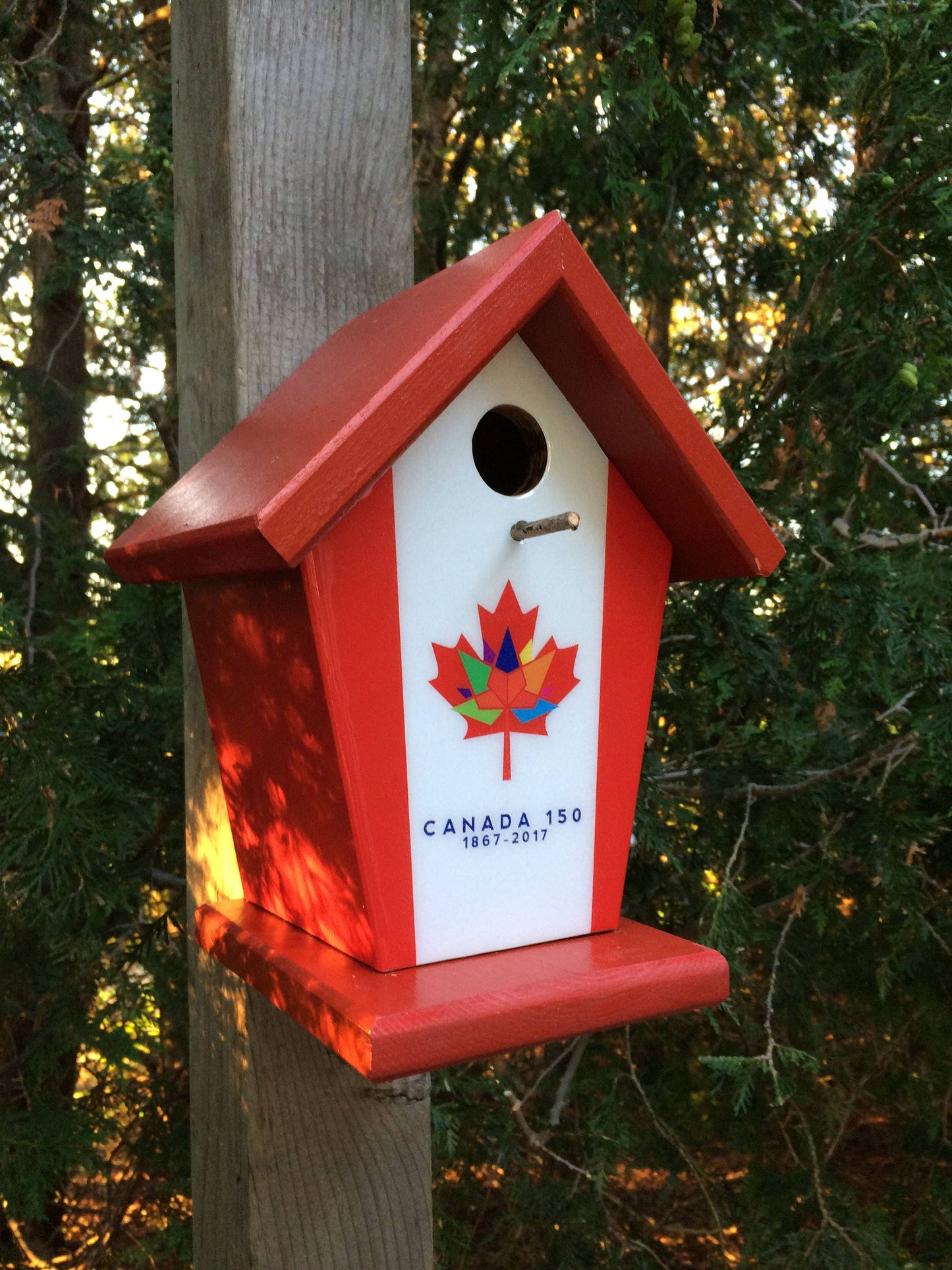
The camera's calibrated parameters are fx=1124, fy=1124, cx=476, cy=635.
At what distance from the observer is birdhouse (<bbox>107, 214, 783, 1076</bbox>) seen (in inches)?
38.8

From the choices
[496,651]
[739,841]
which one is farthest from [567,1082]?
[496,651]

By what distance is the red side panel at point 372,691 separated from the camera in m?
1.01

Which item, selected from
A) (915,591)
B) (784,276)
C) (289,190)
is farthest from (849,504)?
(289,190)

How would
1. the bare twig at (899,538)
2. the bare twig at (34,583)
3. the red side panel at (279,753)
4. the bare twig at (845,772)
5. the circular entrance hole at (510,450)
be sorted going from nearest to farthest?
the red side panel at (279,753)
the circular entrance hole at (510,450)
the bare twig at (899,538)
the bare twig at (845,772)
the bare twig at (34,583)

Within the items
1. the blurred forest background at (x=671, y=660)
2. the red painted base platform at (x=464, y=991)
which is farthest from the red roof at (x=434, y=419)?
the blurred forest background at (x=671, y=660)

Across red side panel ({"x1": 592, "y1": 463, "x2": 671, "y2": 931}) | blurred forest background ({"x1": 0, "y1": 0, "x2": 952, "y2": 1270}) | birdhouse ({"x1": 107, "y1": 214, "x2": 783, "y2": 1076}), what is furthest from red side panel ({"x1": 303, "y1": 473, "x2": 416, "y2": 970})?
blurred forest background ({"x1": 0, "y1": 0, "x2": 952, "y2": 1270})

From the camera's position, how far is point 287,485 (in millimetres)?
895

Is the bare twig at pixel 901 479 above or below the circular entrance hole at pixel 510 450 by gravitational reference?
above

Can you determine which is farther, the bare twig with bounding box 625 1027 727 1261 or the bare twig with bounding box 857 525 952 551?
the bare twig with bounding box 625 1027 727 1261

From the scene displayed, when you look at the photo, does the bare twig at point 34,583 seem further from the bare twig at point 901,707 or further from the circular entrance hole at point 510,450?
the bare twig at point 901,707

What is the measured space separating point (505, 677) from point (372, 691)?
15cm

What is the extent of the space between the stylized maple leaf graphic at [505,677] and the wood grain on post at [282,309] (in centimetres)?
36

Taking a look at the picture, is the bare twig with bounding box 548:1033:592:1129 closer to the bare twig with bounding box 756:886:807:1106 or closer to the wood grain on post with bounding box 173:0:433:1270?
the bare twig with bounding box 756:886:807:1106

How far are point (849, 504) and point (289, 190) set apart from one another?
1584 mm
